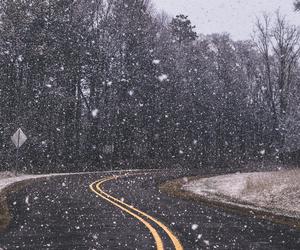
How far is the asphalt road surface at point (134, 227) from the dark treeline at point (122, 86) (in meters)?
21.9

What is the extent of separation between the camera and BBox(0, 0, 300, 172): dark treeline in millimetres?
39750

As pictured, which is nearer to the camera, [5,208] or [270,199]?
[5,208]

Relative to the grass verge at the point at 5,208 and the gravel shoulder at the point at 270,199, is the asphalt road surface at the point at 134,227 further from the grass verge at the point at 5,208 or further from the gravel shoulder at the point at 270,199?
the gravel shoulder at the point at 270,199

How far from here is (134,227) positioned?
11508 mm

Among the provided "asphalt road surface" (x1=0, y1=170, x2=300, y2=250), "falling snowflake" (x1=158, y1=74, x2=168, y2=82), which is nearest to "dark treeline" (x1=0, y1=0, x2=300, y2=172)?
"falling snowflake" (x1=158, y1=74, x2=168, y2=82)

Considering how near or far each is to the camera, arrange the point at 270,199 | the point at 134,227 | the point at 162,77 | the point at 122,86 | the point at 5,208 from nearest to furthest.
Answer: the point at 134,227 < the point at 5,208 < the point at 270,199 < the point at 122,86 < the point at 162,77

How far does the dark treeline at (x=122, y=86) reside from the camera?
Result: 39.8 meters

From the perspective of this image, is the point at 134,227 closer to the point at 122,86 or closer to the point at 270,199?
the point at 270,199

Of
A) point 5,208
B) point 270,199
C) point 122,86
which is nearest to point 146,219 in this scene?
point 5,208

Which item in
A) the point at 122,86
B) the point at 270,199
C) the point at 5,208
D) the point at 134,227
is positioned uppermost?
the point at 122,86

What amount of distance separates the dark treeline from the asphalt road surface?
21.9m

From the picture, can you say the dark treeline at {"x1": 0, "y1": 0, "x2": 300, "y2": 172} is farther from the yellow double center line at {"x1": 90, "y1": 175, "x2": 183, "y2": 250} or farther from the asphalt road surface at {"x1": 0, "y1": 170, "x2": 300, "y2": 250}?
the asphalt road surface at {"x1": 0, "y1": 170, "x2": 300, "y2": 250}

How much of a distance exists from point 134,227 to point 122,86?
35904 millimetres

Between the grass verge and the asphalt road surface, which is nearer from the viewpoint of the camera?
the asphalt road surface
